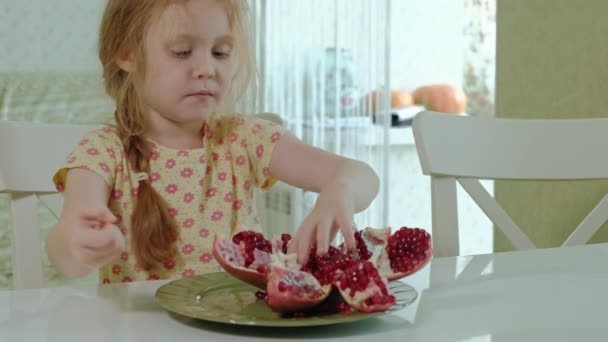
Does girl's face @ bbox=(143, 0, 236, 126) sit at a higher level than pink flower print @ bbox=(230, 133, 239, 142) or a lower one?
higher

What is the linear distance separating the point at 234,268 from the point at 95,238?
0.11 m

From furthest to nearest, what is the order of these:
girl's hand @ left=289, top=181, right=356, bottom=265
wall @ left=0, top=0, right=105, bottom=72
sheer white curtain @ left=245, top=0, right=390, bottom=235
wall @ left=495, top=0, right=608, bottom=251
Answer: wall @ left=0, top=0, right=105, bottom=72 < sheer white curtain @ left=245, top=0, right=390, bottom=235 < wall @ left=495, top=0, right=608, bottom=251 < girl's hand @ left=289, top=181, right=356, bottom=265

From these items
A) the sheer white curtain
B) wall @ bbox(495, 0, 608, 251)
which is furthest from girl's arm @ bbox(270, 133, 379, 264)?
the sheer white curtain

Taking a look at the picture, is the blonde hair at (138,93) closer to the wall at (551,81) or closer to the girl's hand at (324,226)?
the girl's hand at (324,226)

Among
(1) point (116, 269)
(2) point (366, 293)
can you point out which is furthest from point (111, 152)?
(2) point (366, 293)

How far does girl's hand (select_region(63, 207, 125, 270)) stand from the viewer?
0.65 meters

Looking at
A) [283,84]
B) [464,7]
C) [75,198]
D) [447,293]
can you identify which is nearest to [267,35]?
[283,84]

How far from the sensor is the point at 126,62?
3.75 ft

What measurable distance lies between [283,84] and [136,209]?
79.2 inches

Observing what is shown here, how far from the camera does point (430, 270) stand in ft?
2.81

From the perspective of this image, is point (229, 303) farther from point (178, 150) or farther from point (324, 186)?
point (178, 150)

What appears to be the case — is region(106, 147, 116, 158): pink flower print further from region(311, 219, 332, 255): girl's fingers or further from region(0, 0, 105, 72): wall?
region(0, 0, 105, 72): wall

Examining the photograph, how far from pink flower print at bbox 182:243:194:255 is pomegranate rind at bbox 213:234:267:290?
0.44 meters

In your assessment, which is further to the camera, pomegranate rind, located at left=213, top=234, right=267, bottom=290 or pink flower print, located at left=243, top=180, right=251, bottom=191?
pink flower print, located at left=243, top=180, right=251, bottom=191
